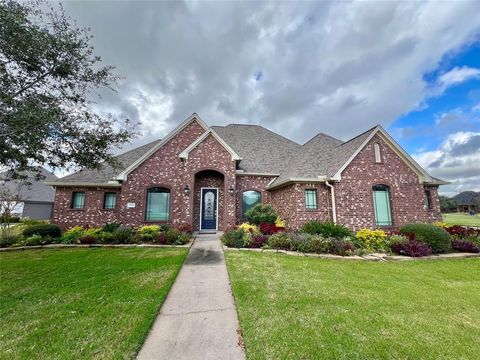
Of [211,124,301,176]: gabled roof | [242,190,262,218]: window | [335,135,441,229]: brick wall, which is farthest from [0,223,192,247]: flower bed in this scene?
[335,135,441,229]: brick wall

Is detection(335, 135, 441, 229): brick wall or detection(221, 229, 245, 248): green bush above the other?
detection(335, 135, 441, 229): brick wall

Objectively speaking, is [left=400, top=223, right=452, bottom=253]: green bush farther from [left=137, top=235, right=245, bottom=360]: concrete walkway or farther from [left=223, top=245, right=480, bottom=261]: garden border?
[left=137, top=235, right=245, bottom=360]: concrete walkway

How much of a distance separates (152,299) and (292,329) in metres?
2.93

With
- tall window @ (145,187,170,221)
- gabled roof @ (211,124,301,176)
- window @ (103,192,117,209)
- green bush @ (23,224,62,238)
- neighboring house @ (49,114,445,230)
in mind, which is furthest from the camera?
gabled roof @ (211,124,301,176)

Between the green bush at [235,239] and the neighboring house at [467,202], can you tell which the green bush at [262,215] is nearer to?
the green bush at [235,239]

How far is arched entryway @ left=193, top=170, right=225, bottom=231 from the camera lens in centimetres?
1420

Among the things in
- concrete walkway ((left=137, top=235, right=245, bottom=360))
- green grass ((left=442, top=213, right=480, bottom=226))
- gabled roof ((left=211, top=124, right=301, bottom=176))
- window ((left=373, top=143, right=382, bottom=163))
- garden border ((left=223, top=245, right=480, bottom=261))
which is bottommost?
concrete walkway ((left=137, top=235, right=245, bottom=360))

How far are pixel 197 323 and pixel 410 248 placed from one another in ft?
30.3

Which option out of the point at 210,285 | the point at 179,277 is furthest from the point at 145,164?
the point at 210,285

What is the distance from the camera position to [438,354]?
10.0 ft

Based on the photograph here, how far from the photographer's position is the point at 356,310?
4270 millimetres

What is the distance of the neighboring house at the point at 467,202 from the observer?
54.7 metres

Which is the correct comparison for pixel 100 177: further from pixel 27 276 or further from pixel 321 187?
pixel 321 187

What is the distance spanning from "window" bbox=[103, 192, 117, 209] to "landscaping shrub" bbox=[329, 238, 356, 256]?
44.4 ft
